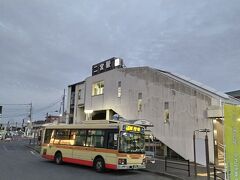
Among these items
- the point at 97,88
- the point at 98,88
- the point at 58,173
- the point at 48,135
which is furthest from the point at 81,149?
the point at 97,88

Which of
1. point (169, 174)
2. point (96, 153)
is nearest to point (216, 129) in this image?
point (169, 174)

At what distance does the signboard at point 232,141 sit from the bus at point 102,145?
257 inches

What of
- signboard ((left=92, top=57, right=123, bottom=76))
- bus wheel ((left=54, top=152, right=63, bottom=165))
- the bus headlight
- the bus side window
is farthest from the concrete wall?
bus wheel ((left=54, top=152, right=63, bottom=165))

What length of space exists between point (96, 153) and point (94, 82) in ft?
63.2

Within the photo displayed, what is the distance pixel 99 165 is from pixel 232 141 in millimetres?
8328

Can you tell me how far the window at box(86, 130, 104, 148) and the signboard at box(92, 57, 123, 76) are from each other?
653 inches

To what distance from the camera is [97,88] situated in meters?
33.2

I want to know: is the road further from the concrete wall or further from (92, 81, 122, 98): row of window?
(92, 81, 122, 98): row of window

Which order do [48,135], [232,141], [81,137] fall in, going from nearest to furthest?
[232,141] < [81,137] < [48,135]

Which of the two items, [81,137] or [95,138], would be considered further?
[81,137]

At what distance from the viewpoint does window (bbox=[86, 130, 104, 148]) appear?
1496cm

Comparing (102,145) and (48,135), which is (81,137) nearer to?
(102,145)

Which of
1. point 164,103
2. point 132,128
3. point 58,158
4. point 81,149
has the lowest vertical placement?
point 58,158

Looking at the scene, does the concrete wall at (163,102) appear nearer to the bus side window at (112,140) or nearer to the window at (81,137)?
the bus side window at (112,140)
